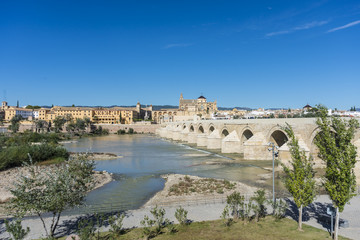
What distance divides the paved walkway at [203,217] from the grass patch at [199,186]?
9.05 feet

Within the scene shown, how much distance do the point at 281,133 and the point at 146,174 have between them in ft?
45.7

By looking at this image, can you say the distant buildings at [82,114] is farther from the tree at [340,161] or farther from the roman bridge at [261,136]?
the tree at [340,161]

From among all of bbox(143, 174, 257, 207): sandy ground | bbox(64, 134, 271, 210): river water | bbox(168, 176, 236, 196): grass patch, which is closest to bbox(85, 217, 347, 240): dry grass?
bbox(143, 174, 257, 207): sandy ground

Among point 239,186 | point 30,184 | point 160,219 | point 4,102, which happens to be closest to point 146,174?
point 239,186

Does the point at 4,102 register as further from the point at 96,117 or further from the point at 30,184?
the point at 30,184

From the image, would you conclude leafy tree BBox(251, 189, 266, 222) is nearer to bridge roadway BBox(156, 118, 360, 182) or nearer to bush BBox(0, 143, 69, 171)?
bridge roadway BBox(156, 118, 360, 182)

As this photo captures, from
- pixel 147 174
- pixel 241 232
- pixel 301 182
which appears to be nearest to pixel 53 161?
pixel 147 174

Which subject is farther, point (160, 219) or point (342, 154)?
point (160, 219)

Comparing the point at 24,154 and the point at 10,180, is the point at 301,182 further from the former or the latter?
the point at 24,154

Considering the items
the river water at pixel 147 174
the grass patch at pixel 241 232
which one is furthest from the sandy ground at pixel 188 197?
the grass patch at pixel 241 232

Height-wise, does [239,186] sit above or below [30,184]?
below

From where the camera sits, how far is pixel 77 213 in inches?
452

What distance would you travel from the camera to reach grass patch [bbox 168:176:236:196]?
1493 centimetres

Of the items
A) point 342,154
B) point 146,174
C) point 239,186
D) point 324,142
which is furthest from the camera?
point 146,174
